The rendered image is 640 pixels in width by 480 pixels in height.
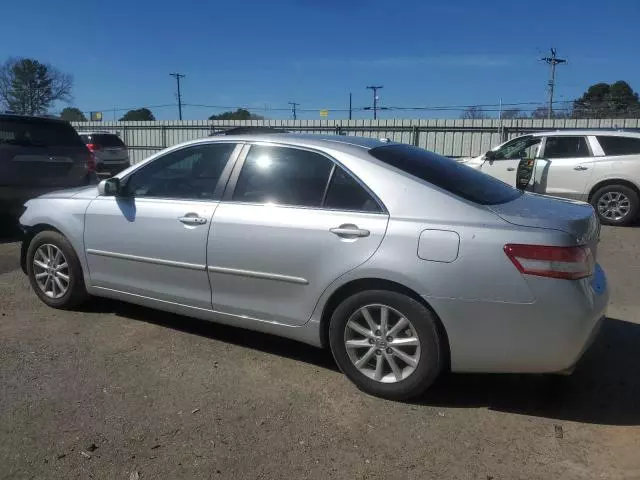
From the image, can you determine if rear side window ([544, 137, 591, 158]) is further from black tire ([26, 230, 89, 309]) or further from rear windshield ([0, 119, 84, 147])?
black tire ([26, 230, 89, 309])

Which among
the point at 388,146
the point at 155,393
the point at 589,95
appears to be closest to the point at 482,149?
the point at 388,146

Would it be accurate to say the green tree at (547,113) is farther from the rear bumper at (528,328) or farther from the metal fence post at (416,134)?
the rear bumper at (528,328)

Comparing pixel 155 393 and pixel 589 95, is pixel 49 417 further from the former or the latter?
pixel 589 95

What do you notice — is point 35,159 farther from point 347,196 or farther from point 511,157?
point 511,157

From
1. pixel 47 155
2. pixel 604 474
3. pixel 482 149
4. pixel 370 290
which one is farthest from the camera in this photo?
pixel 482 149

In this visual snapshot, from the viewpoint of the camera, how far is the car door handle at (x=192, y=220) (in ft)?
13.0

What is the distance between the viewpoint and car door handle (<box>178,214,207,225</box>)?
397 centimetres

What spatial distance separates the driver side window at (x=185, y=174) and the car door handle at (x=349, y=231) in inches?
42.5

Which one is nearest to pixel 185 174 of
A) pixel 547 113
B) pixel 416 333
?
pixel 416 333

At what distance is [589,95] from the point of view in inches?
2330

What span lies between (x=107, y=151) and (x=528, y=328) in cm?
1786

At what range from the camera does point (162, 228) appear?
13.6 feet

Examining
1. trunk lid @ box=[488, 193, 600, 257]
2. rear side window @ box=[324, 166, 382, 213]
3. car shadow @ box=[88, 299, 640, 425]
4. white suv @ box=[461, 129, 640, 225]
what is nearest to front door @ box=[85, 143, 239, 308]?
car shadow @ box=[88, 299, 640, 425]

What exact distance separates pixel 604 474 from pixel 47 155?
7.64 meters
